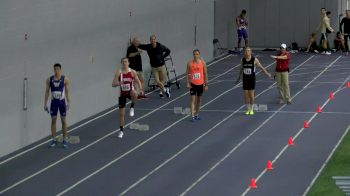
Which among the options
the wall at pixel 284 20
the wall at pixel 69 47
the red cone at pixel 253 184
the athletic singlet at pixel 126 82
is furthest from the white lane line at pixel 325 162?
the wall at pixel 284 20

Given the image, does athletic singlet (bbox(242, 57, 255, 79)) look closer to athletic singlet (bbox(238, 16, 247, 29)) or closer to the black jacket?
the black jacket

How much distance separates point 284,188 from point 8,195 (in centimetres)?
575

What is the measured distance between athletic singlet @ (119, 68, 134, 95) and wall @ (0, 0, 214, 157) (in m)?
2.02

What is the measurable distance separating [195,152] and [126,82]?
306 cm

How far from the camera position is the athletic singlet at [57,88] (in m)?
24.9

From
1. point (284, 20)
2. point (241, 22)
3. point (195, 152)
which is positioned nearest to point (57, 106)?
point (195, 152)

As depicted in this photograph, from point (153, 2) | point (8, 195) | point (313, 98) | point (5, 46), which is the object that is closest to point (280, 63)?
point (313, 98)

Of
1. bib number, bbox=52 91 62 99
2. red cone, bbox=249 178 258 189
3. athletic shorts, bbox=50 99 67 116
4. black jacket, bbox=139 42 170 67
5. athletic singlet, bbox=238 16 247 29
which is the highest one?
athletic singlet, bbox=238 16 247 29

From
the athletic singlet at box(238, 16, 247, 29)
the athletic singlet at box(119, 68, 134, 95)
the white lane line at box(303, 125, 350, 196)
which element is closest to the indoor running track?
the white lane line at box(303, 125, 350, 196)

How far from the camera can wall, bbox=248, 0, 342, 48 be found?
143 feet

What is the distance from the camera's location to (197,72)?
28078 millimetres

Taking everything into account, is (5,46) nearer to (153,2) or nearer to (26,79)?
(26,79)

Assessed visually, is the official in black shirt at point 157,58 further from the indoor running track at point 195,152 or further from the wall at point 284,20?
the wall at point 284,20

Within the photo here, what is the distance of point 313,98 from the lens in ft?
103
